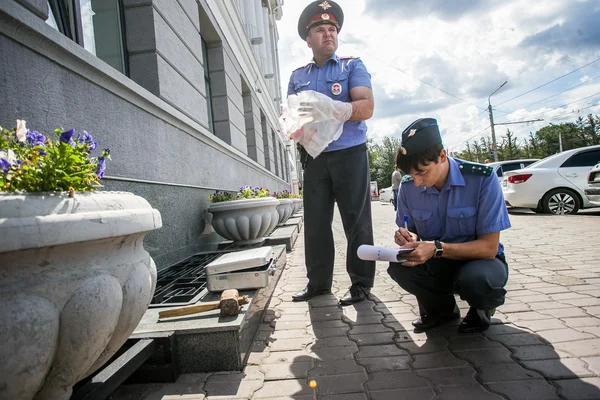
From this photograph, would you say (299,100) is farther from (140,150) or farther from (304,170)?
(140,150)

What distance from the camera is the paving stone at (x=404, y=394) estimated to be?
1.60 meters

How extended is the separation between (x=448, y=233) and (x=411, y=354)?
28.4 inches

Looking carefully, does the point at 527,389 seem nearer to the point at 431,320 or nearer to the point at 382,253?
the point at 431,320

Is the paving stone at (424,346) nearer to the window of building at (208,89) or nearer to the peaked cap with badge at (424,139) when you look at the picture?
the peaked cap with badge at (424,139)

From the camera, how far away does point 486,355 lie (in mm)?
1929

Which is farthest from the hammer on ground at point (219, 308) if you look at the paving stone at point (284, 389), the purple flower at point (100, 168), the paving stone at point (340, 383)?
the purple flower at point (100, 168)

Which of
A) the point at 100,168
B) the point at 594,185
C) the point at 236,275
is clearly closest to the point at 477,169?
the point at 236,275

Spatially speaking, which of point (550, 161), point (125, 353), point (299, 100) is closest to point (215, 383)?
point (125, 353)

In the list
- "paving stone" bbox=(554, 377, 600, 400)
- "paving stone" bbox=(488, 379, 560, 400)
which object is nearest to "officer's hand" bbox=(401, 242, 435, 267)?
"paving stone" bbox=(488, 379, 560, 400)

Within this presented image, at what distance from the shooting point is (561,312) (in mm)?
2432

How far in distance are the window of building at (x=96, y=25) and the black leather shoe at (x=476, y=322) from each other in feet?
12.0

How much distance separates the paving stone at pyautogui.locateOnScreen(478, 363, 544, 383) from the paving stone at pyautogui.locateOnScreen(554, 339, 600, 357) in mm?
318

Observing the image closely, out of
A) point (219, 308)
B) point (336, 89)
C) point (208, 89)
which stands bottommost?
point (219, 308)

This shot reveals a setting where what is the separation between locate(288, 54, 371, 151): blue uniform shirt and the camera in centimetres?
298
